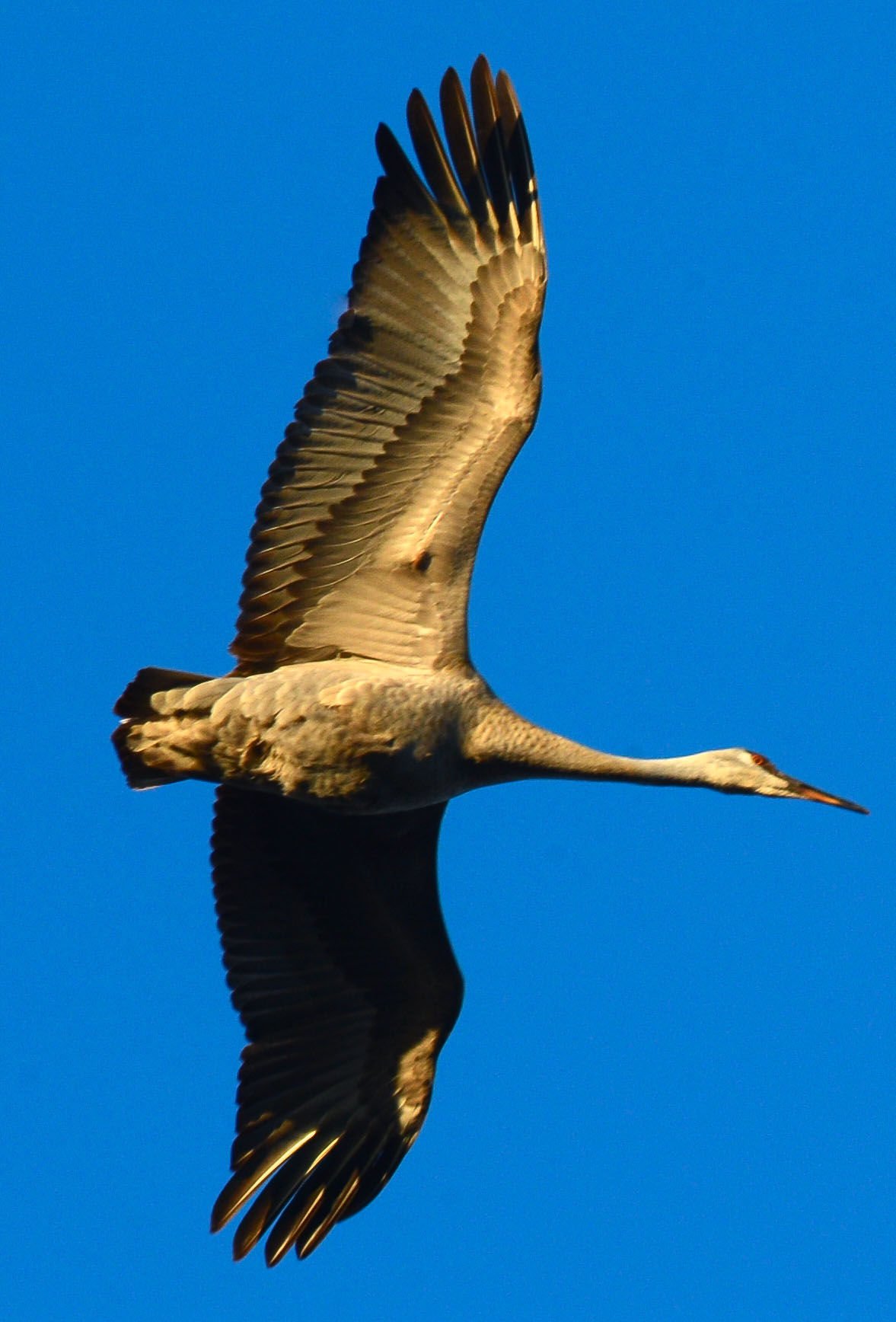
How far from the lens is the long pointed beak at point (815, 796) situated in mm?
12906

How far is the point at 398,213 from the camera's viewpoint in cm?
1195

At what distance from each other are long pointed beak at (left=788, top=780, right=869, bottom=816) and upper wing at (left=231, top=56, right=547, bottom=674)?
218cm

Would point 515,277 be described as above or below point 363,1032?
above

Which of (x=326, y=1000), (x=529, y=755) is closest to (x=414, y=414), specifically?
(x=529, y=755)

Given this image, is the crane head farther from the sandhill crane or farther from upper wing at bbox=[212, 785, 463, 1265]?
upper wing at bbox=[212, 785, 463, 1265]

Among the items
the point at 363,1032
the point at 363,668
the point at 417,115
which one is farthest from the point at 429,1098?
the point at 417,115

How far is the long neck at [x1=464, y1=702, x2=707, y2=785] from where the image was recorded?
1195cm

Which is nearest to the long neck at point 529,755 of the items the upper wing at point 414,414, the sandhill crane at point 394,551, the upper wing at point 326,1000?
the sandhill crane at point 394,551

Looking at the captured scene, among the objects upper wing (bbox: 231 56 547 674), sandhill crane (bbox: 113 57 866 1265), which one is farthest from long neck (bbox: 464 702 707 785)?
upper wing (bbox: 231 56 547 674)

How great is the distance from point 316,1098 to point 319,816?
1.62 m

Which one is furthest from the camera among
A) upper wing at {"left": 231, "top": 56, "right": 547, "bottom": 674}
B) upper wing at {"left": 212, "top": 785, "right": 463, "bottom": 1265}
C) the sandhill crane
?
upper wing at {"left": 212, "top": 785, "right": 463, "bottom": 1265}

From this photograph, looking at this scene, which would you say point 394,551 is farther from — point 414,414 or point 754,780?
point 754,780

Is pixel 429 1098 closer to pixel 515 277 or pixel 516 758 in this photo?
pixel 516 758

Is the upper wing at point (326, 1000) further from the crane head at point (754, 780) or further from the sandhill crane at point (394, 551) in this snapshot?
the crane head at point (754, 780)
